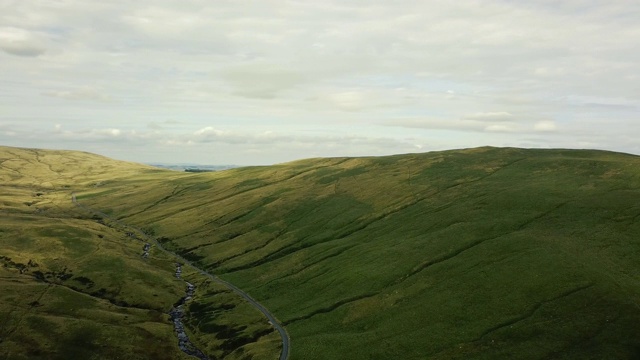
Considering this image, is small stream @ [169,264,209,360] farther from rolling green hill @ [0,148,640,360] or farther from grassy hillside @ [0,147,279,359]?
rolling green hill @ [0,148,640,360]

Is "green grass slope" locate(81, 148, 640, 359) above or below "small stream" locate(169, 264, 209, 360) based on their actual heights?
above

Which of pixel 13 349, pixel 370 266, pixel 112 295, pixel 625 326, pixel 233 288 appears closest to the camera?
pixel 625 326

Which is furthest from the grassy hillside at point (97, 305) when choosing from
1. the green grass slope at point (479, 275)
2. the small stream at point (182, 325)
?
the green grass slope at point (479, 275)

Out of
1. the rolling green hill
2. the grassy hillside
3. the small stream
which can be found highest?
the rolling green hill

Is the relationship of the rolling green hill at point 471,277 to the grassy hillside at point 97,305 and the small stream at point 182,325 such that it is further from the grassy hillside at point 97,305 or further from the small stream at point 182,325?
the small stream at point 182,325

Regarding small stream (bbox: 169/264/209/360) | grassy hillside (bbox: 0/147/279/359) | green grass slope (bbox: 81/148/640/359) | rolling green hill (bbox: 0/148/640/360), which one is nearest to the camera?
green grass slope (bbox: 81/148/640/359)

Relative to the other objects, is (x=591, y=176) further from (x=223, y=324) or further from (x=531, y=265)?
(x=223, y=324)

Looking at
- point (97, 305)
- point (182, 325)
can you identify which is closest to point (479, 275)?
point (182, 325)

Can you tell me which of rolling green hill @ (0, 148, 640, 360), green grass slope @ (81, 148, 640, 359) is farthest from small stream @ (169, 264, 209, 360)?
green grass slope @ (81, 148, 640, 359)

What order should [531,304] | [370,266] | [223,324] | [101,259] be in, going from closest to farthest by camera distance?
[531,304], [223,324], [370,266], [101,259]

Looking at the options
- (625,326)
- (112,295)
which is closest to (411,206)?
(625,326)

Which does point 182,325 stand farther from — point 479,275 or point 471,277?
point 479,275
